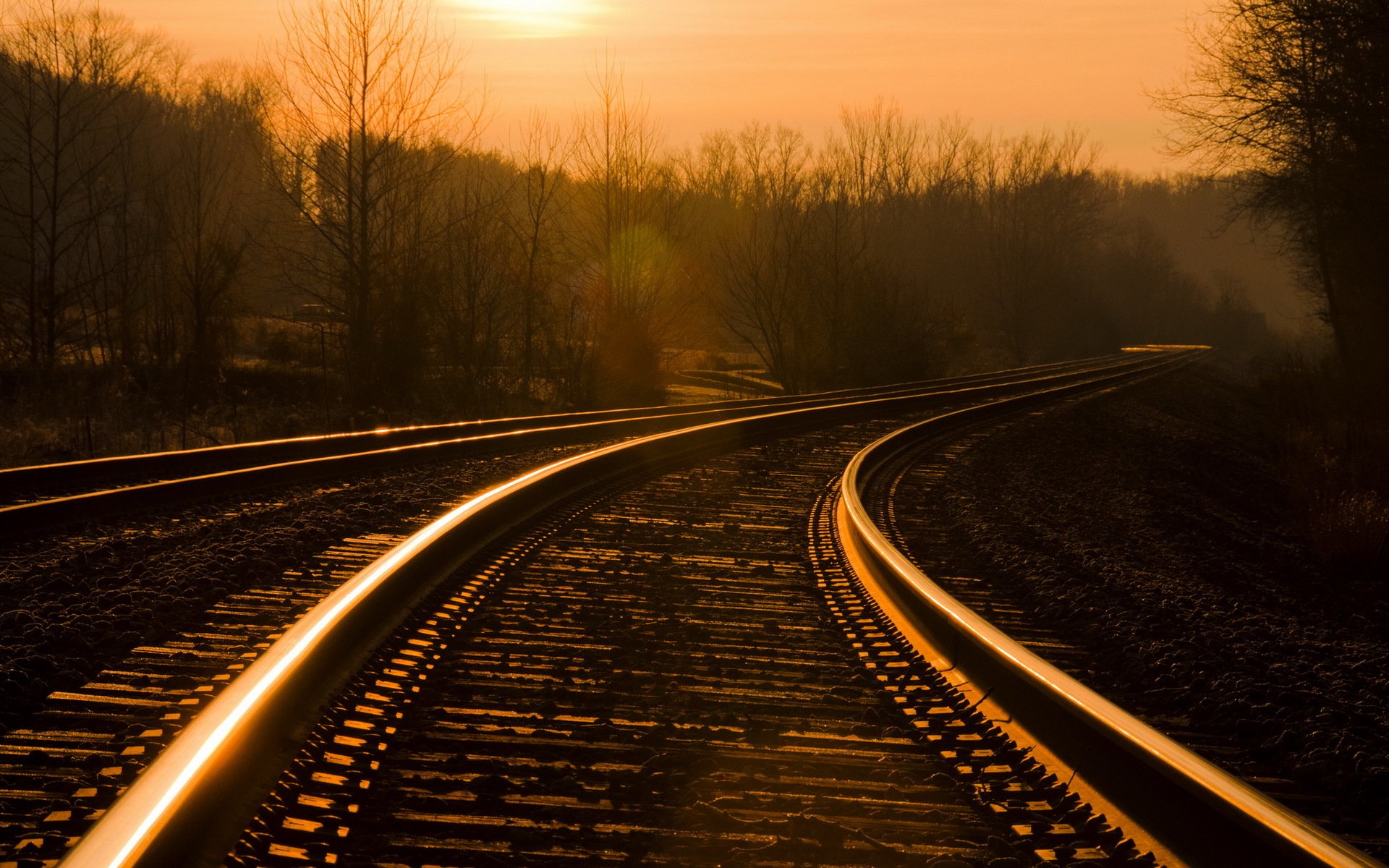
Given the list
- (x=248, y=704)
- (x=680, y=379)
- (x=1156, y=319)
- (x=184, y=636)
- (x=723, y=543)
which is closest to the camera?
(x=248, y=704)

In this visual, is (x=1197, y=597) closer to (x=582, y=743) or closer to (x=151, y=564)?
(x=582, y=743)

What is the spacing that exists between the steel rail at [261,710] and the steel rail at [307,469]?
2608mm

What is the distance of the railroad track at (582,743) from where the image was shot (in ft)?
9.38

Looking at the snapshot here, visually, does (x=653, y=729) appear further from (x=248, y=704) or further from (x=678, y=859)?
(x=248, y=704)

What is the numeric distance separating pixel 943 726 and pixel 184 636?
319 cm

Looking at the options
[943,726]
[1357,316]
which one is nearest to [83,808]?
[943,726]

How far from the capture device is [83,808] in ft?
9.52

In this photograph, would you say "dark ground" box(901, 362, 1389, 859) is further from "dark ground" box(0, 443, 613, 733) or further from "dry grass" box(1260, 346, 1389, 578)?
"dark ground" box(0, 443, 613, 733)

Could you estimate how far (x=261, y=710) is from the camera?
331 cm

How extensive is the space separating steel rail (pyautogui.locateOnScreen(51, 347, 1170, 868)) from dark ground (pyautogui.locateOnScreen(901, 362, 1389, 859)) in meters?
2.93

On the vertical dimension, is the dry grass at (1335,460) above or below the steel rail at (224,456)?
below

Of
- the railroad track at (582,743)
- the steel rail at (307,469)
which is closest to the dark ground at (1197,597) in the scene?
the railroad track at (582,743)

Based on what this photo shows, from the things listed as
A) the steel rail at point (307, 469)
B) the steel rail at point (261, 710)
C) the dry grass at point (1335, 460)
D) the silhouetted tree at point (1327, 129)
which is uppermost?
the silhouetted tree at point (1327, 129)

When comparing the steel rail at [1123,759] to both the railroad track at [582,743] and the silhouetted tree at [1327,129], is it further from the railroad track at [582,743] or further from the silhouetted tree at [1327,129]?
the silhouetted tree at [1327,129]
